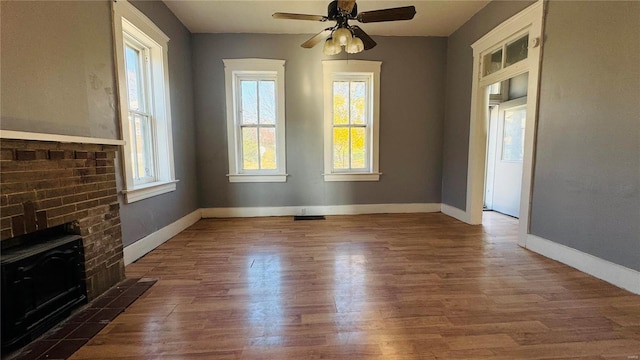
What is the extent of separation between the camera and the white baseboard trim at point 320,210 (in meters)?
4.42

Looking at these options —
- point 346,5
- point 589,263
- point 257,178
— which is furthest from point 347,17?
point 589,263

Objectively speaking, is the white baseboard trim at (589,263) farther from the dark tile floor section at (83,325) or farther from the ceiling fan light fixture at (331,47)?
the dark tile floor section at (83,325)

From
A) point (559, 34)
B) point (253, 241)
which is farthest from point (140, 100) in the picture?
point (559, 34)

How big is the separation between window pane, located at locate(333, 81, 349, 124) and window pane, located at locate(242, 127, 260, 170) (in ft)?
4.49

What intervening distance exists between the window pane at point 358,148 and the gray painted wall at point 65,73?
2977 millimetres

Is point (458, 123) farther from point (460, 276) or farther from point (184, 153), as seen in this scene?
point (184, 153)

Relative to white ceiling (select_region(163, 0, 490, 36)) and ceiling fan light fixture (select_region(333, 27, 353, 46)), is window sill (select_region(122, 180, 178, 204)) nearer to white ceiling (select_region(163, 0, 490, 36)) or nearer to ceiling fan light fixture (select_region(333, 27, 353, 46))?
white ceiling (select_region(163, 0, 490, 36))

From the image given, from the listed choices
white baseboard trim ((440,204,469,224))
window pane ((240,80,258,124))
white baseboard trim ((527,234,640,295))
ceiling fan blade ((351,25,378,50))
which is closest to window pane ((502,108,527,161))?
white baseboard trim ((440,204,469,224))

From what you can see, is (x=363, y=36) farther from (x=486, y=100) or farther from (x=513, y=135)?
(x=513, y=135)

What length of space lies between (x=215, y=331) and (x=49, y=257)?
3.64 ft

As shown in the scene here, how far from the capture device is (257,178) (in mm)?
4379

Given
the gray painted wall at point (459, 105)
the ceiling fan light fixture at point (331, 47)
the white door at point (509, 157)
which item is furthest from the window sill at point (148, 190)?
the white door at point (509, 157)

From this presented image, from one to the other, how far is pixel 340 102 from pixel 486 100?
6.94 feet

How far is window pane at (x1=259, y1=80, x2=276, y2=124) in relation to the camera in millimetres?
4301
